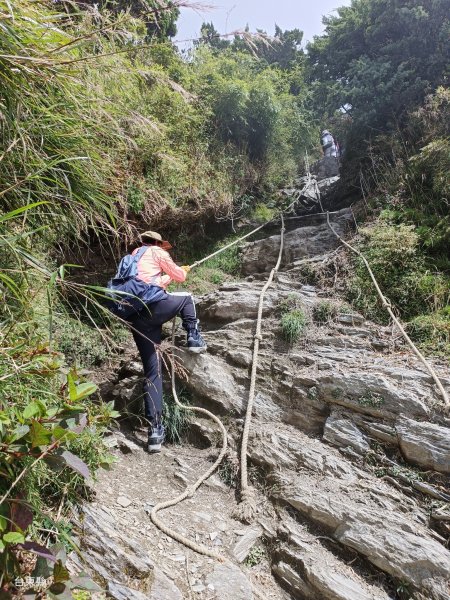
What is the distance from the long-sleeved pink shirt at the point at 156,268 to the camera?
12.3 feet

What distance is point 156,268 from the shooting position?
12.7ft

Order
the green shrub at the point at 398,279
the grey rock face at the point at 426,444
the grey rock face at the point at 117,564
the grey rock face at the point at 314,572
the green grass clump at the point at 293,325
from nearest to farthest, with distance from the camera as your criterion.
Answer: the grey rock face at the point at 117,564
the grey rock face at the point at 314,572
the grey rock face at the point at 426,444
the green grass clump at the point at 293,325
the green shrub at the point at 398,279

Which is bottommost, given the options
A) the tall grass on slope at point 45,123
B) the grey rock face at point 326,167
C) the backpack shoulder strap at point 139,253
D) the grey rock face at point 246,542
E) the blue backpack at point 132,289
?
the grey rock face at point 246,542

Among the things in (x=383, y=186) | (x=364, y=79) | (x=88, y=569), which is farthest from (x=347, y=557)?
(x=364, y=79)

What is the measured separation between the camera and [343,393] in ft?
12.4

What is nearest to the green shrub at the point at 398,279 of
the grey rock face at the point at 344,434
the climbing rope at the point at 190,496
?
the grey rock face at the point at 344,434

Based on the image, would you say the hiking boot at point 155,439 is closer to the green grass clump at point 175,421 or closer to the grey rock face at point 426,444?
the green grass clump at point 175,421

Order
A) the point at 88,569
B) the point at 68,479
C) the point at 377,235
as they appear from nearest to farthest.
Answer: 1. the point at 88,569
2. the point at 68,479
3. the point at 377,235

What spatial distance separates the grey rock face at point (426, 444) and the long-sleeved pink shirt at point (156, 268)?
8.33 feet

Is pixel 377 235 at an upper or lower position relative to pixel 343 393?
upper

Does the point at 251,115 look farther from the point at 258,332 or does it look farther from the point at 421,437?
the point at 421,437

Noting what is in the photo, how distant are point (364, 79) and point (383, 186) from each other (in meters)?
2.57

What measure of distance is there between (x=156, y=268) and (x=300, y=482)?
2.33 metres

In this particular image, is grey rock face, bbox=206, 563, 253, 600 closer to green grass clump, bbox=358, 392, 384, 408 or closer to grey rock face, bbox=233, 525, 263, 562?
grey rock face, bbox=233, 525, 263, 562
